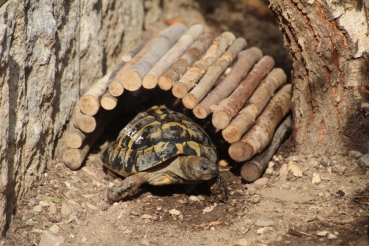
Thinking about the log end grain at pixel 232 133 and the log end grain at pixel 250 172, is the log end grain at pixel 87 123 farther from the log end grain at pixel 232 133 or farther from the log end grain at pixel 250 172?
the log end grain at pixel 250 172

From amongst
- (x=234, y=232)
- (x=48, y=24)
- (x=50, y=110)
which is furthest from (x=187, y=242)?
(x=48, y=24)

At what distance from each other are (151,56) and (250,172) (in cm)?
143

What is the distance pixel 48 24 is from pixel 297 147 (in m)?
2.50

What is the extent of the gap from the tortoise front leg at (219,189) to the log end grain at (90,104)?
1215 mm

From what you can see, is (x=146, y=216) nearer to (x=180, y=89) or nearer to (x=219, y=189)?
(x=219, y=189)

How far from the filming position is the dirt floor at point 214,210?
12.6 feet

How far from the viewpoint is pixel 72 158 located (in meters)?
4.68

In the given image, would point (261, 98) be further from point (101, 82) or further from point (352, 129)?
point (101, 82)

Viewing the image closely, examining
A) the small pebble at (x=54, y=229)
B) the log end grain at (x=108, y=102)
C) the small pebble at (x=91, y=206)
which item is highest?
the log end grain at (x=108, y=102)

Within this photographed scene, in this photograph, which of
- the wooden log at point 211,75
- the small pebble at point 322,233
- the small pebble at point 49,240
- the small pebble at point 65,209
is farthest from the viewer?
the wooden log at point 211,75

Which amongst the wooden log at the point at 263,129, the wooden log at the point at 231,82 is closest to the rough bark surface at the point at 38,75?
the wooden log at the point at 231,82

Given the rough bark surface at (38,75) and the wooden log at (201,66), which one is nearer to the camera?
the rough bark surface at (38,75)

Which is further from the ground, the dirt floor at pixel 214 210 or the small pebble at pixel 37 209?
the dirt floor at pixel 214 210

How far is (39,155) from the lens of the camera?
14.5 ft
